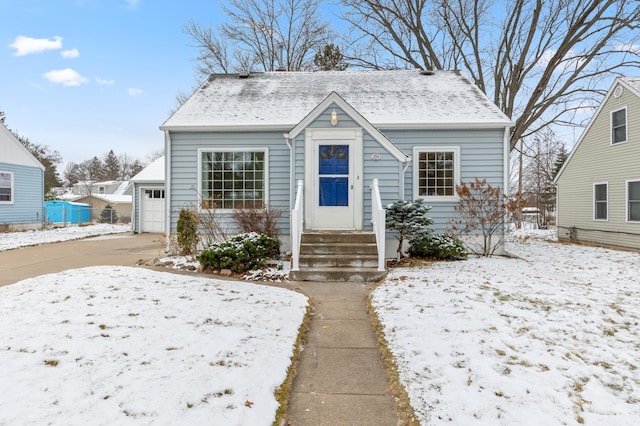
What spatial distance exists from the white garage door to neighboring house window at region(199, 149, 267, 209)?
8685mm

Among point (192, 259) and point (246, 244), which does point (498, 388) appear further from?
point (192, 259)

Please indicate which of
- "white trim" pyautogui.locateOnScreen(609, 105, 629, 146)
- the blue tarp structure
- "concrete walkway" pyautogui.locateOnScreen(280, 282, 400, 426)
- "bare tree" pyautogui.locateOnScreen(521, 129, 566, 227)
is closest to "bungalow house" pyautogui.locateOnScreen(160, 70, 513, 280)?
"concrete walkway" pyautogui.locateOnScreen(280, 282, 400, 426)

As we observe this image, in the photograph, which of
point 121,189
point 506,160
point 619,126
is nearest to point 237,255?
point 506,160

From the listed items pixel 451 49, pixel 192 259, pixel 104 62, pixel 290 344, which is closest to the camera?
pixel 290 344

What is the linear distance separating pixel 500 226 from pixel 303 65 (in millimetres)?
15337

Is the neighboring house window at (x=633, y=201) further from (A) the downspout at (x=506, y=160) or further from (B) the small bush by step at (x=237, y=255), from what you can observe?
(B) the small bush by step at (x=237, y=255)

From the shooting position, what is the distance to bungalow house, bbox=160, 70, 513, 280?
8.22 metres

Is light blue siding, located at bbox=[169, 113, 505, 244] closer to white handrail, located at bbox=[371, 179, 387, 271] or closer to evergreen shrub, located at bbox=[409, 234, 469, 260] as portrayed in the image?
evergreen shrub, located at bbox=[409, 234, 469, 260]

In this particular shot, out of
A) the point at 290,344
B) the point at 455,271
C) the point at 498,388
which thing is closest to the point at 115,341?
the point at 290,344

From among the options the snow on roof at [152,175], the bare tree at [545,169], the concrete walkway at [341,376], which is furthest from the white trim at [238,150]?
the bare tree at [545,169]

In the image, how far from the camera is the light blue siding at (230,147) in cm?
931

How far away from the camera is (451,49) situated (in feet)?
57.1

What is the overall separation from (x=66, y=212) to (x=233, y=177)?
20649 millimetres

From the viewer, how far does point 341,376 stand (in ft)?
10.1
